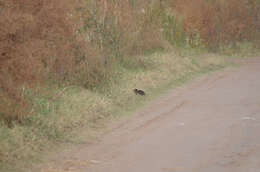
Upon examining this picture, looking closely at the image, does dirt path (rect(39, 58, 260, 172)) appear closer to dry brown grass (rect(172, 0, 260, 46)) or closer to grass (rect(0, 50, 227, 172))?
grass (rect(0, 50, 227, 172))

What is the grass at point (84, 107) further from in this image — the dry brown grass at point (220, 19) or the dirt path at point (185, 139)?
the dry brown grass at point (220, 19)

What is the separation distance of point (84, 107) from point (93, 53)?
6.21ft

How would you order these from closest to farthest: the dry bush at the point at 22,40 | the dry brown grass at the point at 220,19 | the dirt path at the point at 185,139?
the dirt path at the point at 185,139 → the dry bush at the point at 22,40 → the dry brown grass at the point at 220,19

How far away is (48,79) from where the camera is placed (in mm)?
10484

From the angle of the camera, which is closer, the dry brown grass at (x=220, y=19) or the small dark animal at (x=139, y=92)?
the small dark animal at (x=139, y=92)

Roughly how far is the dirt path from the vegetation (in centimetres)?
73

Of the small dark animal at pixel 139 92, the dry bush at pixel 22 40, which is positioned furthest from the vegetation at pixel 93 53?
the small dark animal at pixel 139 92

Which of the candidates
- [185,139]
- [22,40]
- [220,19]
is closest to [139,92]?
[185,139]

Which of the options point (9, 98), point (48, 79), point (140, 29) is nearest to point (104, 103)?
point (48, 79)

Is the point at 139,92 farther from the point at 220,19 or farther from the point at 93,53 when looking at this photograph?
the point at 220,19

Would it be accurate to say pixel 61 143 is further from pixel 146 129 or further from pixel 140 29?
pixel 140 29

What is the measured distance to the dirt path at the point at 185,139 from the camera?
7121 mm

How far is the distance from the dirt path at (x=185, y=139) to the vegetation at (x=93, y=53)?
727mm

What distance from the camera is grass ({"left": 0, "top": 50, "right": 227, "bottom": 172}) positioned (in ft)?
24.7
